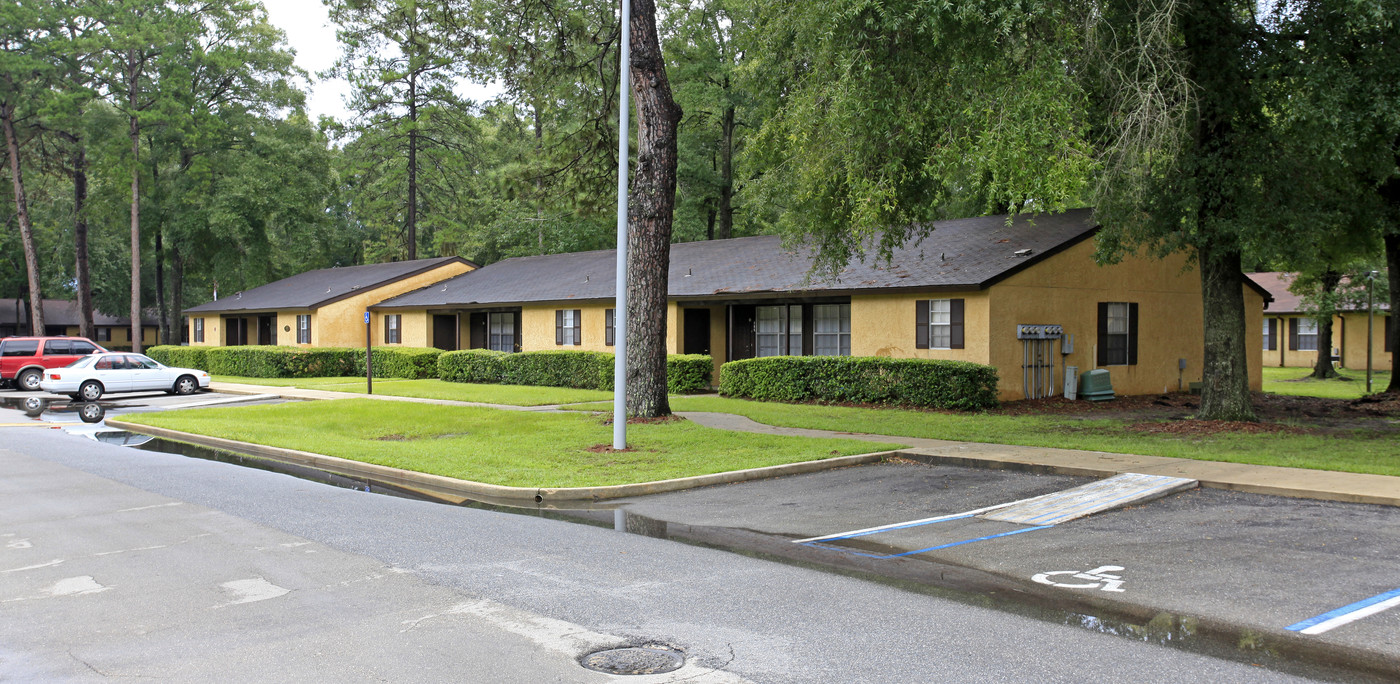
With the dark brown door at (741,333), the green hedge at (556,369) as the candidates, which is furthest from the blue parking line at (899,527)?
the dark brown door at (741,333)

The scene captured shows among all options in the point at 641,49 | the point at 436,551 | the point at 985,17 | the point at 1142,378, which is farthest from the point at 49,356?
the point at 1142,378

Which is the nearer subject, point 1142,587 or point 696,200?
point 1142,587

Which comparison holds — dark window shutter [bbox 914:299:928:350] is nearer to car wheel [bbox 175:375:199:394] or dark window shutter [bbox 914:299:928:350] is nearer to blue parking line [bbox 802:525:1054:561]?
blue parking line [bbox 802:525:1054:561]

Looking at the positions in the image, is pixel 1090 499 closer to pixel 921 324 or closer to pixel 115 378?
pixel 921 324

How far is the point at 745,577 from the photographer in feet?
23.7

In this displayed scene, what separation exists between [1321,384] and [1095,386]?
15.0 metres

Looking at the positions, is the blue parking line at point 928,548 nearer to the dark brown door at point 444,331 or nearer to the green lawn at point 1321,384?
the green lawn at point 1321,384

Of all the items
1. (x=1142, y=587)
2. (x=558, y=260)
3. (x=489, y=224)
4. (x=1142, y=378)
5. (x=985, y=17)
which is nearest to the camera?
(x=1142, y=587)

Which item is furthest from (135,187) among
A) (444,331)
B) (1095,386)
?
(1095,386)

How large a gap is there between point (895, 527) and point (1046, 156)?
19.5 ft

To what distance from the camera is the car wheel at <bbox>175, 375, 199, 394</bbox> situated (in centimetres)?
2855

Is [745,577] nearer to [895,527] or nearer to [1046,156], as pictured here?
[895,527]

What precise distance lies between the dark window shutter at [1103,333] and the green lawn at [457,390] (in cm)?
1305

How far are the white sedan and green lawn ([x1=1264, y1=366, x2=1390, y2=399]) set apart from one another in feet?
109
